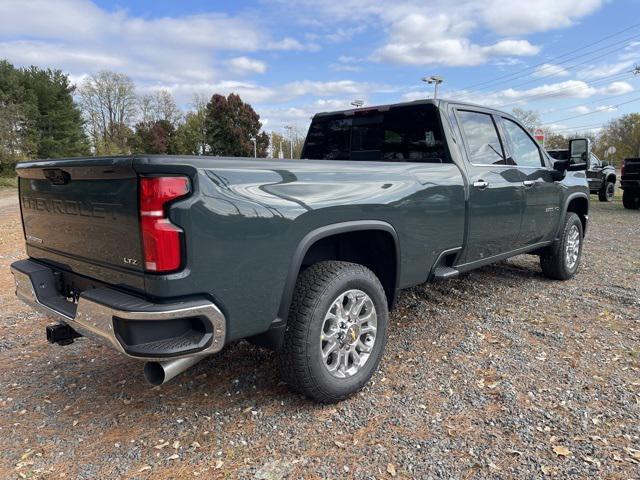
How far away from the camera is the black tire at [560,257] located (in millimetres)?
5273

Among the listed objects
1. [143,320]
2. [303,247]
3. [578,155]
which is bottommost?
[143,320]

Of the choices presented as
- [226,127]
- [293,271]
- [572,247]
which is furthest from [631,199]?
[226,127]

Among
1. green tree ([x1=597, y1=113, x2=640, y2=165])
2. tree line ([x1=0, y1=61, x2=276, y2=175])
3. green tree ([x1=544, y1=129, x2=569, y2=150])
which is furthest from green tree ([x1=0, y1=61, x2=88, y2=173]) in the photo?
green tree ([x1=597, y1=113, x2=640, y2=165])

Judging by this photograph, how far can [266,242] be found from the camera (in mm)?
2256

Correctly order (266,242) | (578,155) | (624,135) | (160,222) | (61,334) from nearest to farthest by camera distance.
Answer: (160,222) → (266,242) → (61,334) → (578,155) → (624,135)

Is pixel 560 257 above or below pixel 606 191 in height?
below

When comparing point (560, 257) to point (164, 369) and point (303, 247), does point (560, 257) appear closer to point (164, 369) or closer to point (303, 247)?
point (303, 247)

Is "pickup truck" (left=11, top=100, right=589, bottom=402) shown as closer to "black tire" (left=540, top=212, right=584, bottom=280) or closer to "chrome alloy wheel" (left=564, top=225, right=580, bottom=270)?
"black tire" (left=540, top=212, right=584, bottom=280)

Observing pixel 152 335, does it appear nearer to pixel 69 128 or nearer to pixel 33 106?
pixel 33 106

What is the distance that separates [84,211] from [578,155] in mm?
4838

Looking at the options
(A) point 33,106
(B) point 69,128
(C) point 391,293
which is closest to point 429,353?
(C) point 391,293

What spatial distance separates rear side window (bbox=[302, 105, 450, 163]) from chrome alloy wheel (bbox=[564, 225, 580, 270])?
2696 mm

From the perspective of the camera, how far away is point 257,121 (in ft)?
202

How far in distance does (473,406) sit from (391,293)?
0.88 metres
